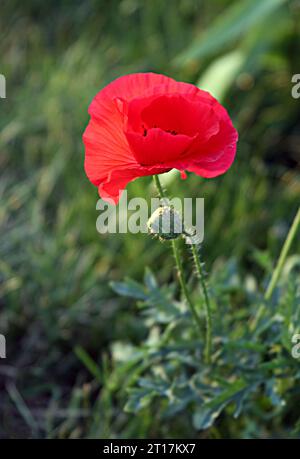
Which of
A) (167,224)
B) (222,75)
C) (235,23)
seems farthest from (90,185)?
(167,224)

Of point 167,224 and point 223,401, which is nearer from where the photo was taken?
point 167,224

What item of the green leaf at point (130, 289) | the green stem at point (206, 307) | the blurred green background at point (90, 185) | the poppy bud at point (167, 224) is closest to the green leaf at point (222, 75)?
the blurred green background at point (90, 185)

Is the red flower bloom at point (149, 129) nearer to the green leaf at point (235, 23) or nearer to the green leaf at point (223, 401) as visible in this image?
the green leaf at point (223, 401)

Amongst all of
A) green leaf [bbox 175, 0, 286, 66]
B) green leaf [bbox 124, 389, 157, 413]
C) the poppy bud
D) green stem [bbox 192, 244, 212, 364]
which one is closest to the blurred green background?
green leaf [bbox 175, 0, 286, 66]

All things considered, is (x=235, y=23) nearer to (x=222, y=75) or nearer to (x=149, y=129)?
(x=222, y=75)

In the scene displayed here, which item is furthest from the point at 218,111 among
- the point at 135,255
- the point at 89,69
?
the point at 89,69
